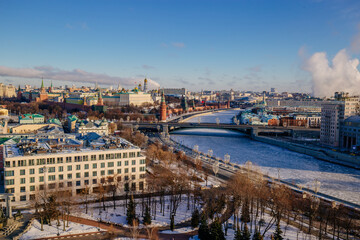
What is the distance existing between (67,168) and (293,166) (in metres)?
18.5

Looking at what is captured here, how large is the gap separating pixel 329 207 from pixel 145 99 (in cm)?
8050

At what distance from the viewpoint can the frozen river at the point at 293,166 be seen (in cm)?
2078

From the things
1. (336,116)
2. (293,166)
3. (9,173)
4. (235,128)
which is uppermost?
(336,116)

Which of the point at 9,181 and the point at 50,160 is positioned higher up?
the point at 50,160

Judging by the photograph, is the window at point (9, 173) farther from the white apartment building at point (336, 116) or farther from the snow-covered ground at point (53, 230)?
the white apartment building at point (336, 116)

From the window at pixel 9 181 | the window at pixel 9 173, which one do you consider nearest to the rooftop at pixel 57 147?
the window at pixel 9 173

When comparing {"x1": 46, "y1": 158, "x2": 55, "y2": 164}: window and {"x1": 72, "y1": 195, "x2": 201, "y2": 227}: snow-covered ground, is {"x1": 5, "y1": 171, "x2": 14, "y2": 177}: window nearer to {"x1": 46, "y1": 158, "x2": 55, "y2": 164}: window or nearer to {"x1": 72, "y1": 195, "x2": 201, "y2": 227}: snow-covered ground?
{"x1": 46, "y1": 158, "x2": 55, "y2": 164}: window

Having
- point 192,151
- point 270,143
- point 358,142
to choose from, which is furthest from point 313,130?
point 192,151

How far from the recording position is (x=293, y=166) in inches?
1073

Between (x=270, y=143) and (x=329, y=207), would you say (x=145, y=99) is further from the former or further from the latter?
(x=329, y=207)

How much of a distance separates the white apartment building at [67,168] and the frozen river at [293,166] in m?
10.7

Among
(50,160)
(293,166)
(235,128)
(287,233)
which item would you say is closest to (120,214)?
(50,160)

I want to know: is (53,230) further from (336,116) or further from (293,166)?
(336,116)

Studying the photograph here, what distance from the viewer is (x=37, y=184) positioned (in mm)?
17297
